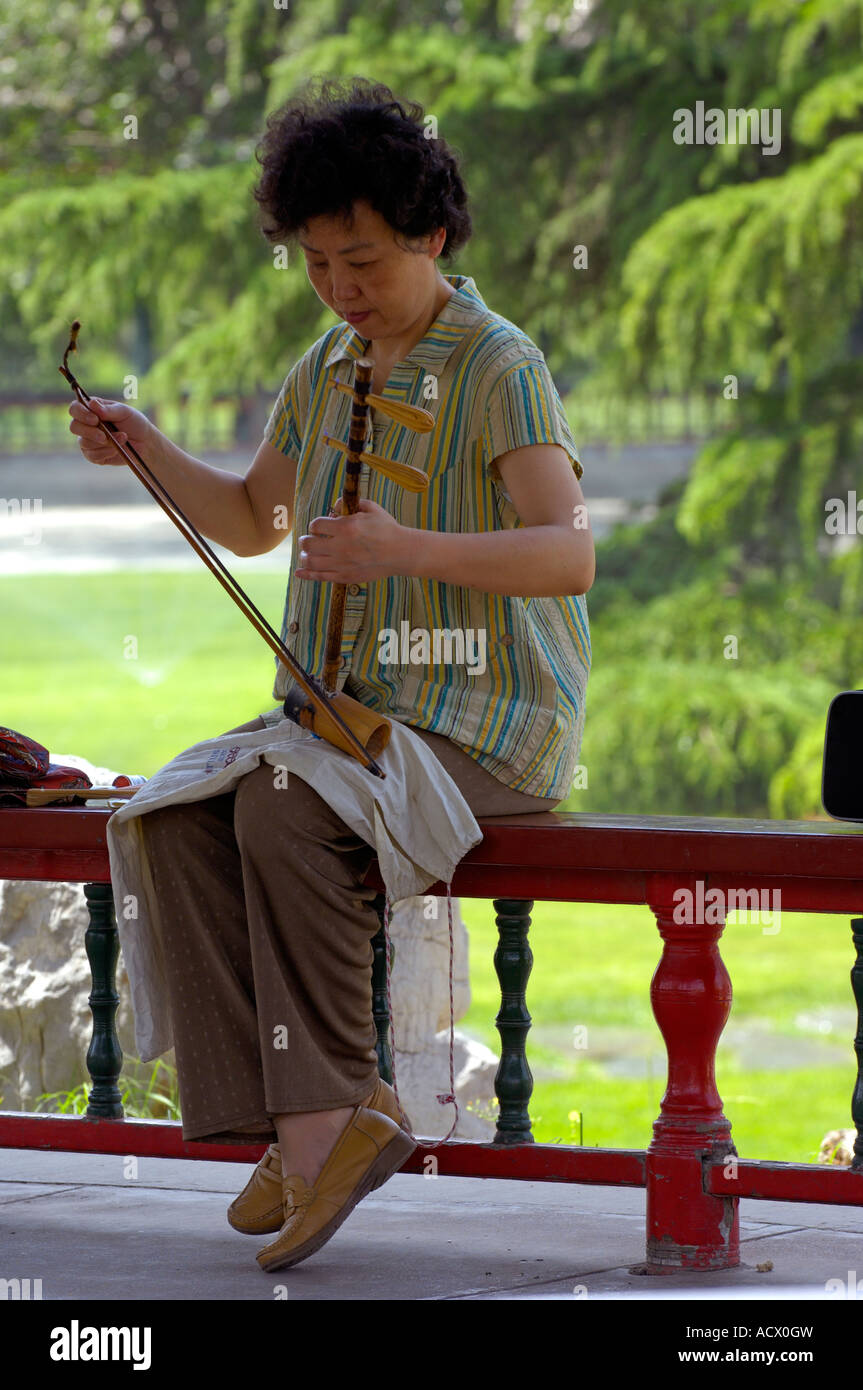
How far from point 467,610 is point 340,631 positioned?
0.60 feet

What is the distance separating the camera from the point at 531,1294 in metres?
2.57

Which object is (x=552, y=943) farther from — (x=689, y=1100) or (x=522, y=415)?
(x=522, y=415)

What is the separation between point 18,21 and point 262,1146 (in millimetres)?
10409

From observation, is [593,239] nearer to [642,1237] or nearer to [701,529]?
[701,529]

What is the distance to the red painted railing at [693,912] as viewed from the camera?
260cm

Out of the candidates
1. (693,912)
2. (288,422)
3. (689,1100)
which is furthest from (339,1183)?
(288,422)

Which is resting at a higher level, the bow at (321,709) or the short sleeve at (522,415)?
the short sleeve at (522,415)

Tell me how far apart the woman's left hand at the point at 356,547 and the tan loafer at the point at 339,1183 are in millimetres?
729

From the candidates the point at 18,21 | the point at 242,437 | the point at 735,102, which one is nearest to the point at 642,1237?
the point at 735,102

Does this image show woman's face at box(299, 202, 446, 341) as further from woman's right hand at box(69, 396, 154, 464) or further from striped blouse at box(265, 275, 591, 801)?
woman's right hand at box(69, 396, 154, 464)

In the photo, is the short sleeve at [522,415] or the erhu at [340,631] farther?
the short sleeve at [522,415]

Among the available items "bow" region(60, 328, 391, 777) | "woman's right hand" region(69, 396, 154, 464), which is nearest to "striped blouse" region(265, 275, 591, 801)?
"bow" region(60, 328, 391, 777)

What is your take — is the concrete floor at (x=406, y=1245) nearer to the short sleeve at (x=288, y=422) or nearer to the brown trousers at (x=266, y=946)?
the brown trousers at (x=266, y=946)

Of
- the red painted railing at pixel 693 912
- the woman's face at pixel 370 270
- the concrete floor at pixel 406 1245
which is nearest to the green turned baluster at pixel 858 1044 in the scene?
the red painted railing at pixel 693 912
